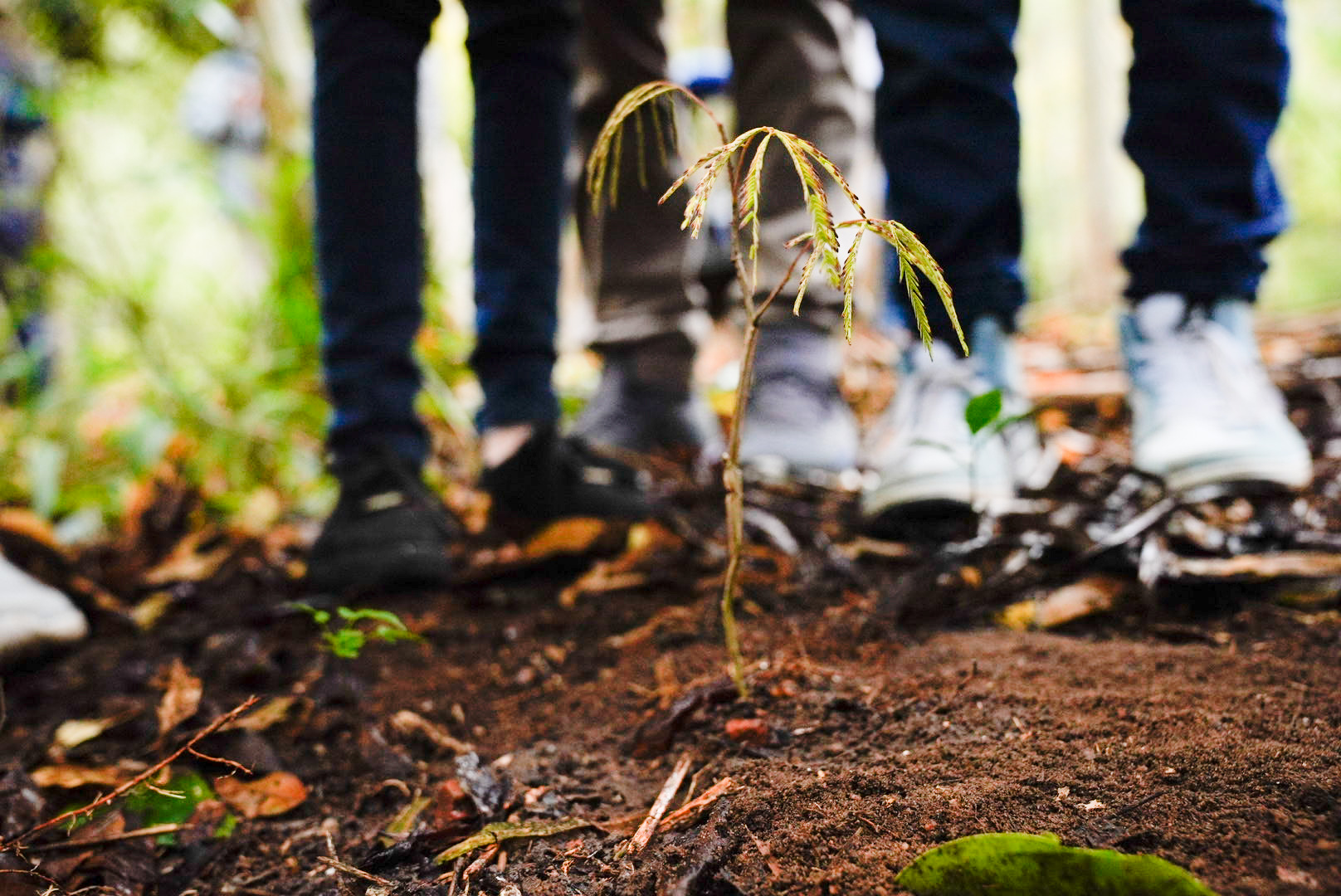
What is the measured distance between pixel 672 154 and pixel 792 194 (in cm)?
26

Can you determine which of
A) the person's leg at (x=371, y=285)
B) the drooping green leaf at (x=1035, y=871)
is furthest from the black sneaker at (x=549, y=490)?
the drooping green leaf at (x=1035, y=871)

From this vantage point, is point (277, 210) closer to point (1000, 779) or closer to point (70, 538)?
point (70, 538)

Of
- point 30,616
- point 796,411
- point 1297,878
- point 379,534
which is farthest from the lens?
point 796,411

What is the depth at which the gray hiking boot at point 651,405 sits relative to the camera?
1.75m

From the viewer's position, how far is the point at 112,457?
211 centimetres

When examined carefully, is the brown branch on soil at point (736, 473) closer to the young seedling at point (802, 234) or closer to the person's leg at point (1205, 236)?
the young seedling at point (802, 234)

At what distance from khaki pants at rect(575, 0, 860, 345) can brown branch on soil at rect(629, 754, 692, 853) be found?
1100mm

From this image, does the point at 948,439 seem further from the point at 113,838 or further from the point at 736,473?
the point at 113,838

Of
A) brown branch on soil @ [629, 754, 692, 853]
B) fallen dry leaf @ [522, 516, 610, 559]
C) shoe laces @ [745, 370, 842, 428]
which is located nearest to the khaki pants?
shoe laces @ [745, 370, 842, 428]

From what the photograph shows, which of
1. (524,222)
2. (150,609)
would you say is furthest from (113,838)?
(524,222)

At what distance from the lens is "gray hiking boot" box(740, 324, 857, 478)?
1.57 m

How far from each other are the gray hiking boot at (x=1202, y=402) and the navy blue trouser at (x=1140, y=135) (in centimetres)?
5

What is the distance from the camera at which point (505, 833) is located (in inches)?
26.0

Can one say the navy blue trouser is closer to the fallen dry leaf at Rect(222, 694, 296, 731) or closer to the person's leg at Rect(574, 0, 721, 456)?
the person's leg at Rect(574, 0, 721, 456)
